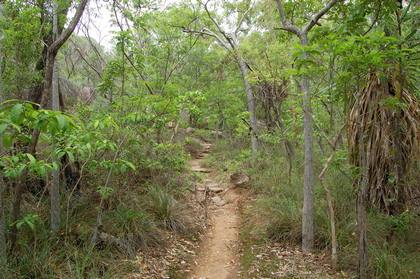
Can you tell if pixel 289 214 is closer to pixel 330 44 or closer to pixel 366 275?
pixel 366 275

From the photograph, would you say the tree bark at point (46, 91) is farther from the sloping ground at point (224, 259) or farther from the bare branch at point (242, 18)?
the bare branch at point (242, 18)

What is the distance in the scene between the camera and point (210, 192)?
9.11 metres

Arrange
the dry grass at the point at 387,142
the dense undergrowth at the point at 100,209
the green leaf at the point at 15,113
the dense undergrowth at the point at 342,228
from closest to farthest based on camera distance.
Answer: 1. the green leaf at the point at 15,113
2. the dense undergrowth at the point at 100,209
3. the dense undergrowth at the point at 342,228
4. the dry grass at the point at 387,142

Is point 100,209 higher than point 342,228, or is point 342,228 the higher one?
point 100,209

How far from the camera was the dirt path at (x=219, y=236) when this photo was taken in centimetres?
428

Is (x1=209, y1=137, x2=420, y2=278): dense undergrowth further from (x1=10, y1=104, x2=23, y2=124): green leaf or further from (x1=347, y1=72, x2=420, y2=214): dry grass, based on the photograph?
(x1=10, y1=104, x2=23, y2=124): green leaf

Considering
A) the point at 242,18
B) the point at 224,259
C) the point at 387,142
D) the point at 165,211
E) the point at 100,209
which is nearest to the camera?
the point at 100,209

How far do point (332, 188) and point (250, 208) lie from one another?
7.89 feet

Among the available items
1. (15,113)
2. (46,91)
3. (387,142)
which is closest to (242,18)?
(387,142)

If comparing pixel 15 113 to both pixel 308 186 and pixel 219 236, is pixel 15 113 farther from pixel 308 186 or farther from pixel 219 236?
pixel 219 236

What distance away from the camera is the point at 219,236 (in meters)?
5.80

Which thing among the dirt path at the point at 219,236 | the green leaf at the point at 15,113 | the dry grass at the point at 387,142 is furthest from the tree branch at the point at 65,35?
the dry grass at the point at 387,142

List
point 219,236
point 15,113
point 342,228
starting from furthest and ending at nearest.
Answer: point 219,236 < point 342,228 < point 15,113

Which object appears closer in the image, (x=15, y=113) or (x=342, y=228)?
(x=15, y=113)
